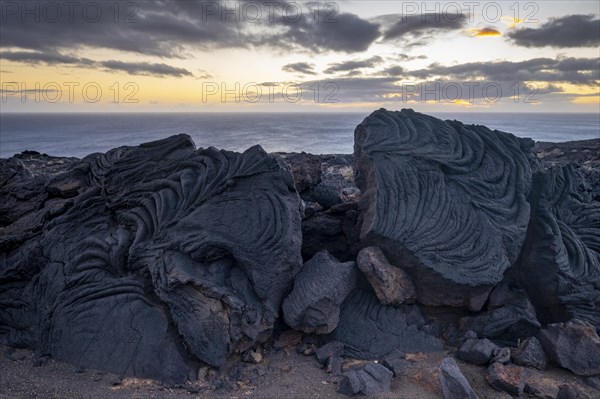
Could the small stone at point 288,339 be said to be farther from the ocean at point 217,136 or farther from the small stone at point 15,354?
the ocean at point 217,136

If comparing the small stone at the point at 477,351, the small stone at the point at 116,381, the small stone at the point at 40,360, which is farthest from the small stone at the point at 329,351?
the small stone at the point at 40,360

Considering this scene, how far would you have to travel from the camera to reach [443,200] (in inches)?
228

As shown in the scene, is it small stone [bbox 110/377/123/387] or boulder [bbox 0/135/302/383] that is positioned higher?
boulder [bbox 0/135/302/383]

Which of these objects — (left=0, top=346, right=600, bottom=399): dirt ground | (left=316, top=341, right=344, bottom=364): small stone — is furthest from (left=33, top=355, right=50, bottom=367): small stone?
(left=316, top=341, right=344, bottom=364): small stone

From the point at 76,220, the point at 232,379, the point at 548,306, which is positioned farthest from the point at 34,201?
the point at 548,306

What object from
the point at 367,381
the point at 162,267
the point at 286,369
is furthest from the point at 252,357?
the point at 162,267

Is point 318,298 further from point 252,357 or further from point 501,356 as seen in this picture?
point 501,356

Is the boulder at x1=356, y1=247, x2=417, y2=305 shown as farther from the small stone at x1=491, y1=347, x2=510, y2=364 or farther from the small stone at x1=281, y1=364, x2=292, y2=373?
the small stone at x1=281, y1=364, x2=292, y2=373

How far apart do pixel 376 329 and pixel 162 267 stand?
8.47ft

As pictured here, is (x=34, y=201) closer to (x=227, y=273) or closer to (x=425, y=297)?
(x=227, y=273)

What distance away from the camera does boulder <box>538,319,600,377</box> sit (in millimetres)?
4555

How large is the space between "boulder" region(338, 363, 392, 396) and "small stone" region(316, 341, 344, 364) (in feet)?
1.40

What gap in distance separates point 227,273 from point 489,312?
3168 mm

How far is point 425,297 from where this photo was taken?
550 cm
